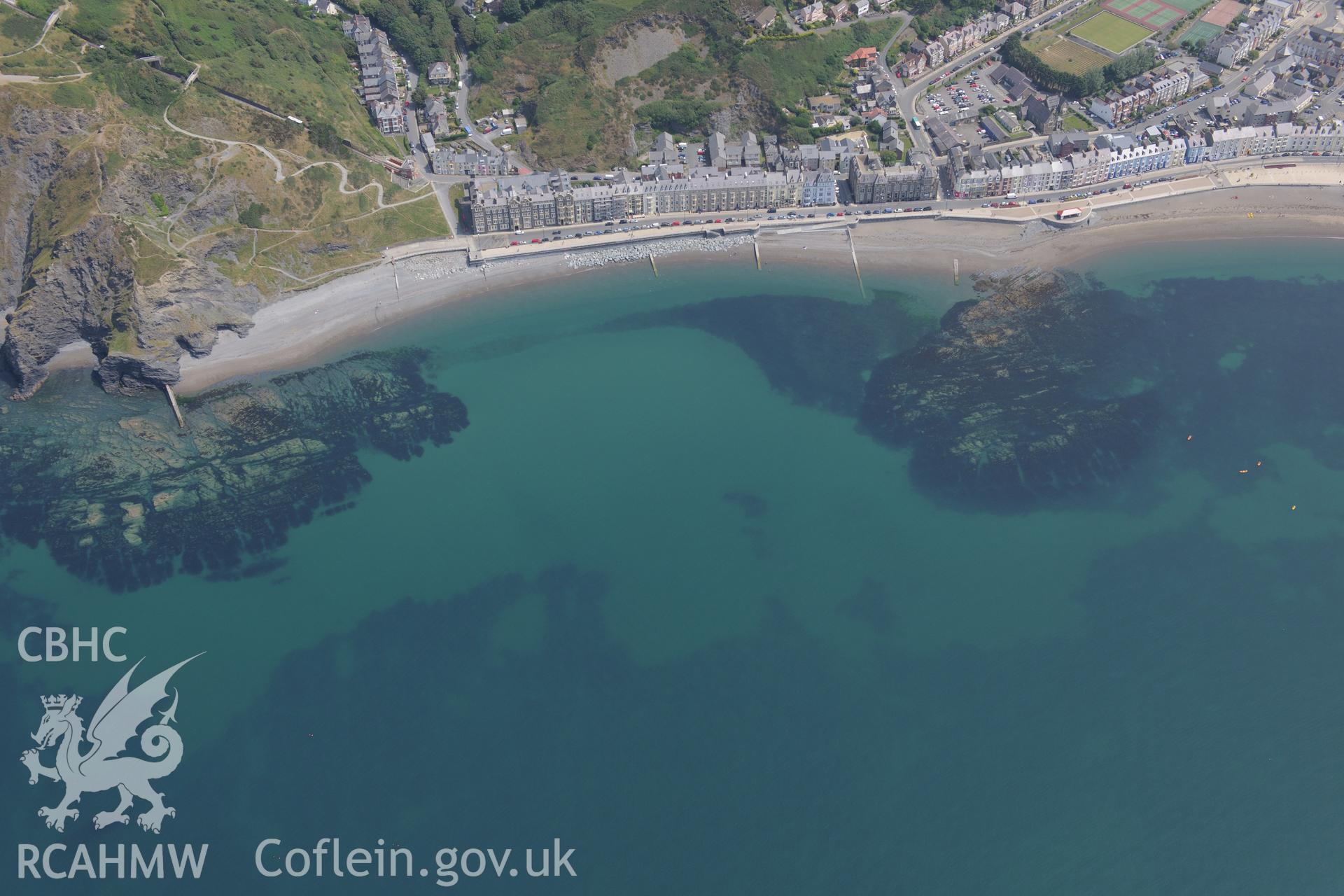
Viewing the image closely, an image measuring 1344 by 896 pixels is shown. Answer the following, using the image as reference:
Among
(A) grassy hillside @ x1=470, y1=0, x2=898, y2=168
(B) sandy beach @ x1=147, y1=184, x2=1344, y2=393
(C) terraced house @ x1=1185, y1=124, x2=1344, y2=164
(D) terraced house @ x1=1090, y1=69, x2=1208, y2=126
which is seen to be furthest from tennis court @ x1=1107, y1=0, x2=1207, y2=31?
(A) grassy hillside @ x1=470, y1=0, x2=898, y2=168

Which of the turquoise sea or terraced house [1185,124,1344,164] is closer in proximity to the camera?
the turquoise sea

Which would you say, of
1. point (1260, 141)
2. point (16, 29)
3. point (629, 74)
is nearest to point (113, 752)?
point (16, 29)

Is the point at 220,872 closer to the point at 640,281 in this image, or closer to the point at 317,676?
the point at 317,676

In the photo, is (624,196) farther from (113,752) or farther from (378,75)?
(113,752)

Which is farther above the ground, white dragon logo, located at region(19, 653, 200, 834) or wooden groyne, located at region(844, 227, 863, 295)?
wooden groyne, located at region(844, 227, 863, 295)

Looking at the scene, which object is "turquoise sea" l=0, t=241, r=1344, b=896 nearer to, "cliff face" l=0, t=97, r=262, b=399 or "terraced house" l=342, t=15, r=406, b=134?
"cliff face" l=0, t=97, r=262, b=399

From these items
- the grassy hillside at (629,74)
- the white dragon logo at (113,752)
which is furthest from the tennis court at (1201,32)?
the white dragon logo at (113,752)
